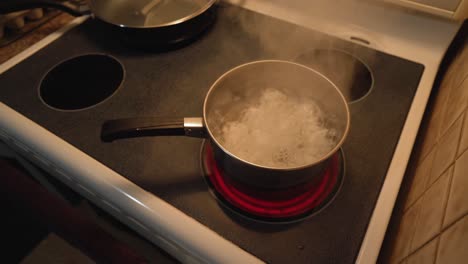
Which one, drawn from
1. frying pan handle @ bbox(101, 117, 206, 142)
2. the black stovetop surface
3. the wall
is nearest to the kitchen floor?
the black stovetop surface

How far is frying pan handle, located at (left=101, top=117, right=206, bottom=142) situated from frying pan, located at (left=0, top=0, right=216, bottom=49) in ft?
0.89

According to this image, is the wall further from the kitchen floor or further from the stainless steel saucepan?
the kitchen floor

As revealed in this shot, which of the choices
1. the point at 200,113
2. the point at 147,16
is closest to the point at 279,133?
the point at 200,113

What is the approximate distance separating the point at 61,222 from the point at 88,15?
1.54 feet

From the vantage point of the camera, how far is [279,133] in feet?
1.63

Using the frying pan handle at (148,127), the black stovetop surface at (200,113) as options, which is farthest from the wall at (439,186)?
the frying pan handle at (148,127)

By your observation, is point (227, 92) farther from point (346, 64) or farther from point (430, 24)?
point (430, 24)

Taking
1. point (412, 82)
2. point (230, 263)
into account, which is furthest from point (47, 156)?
point (412, 82)

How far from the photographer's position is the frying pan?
2.04 feet

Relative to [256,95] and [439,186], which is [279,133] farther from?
[439,186]

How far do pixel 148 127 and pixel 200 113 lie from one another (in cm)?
17

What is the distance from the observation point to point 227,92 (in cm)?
50

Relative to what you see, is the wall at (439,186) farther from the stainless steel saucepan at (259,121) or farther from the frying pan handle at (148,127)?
the frying pan handle at (148,127)

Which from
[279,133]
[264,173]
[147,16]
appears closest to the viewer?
[264,173]
